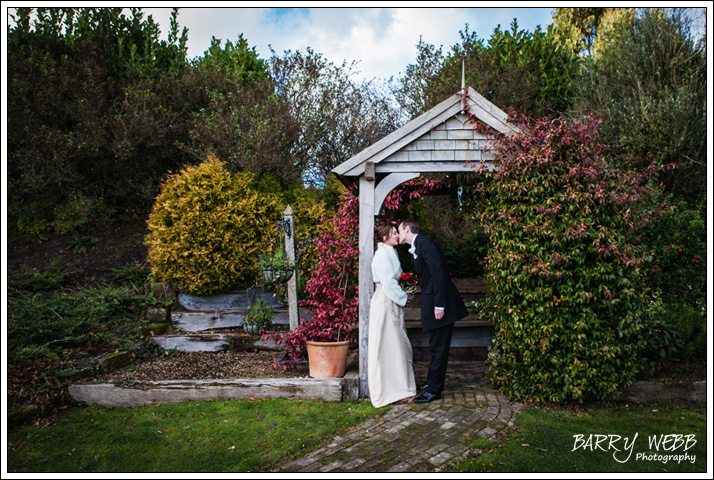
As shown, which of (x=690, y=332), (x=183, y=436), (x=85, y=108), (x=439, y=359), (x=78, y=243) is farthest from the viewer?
(x=85, y=108)

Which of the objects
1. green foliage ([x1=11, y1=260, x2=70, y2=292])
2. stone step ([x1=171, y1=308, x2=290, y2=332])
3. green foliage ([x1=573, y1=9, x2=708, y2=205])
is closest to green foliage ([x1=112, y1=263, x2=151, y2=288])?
green foliage ([x1=11, y1=260, x2=70, y2=292])

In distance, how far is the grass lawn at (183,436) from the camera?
13.6ft

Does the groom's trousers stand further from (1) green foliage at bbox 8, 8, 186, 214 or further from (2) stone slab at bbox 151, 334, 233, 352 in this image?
(1) green foliage at bbox 8, 8, 186, 214

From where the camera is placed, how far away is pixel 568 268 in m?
5.18

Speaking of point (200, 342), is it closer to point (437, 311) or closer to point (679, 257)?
point (437, 311)

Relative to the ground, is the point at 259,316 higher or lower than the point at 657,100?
lower

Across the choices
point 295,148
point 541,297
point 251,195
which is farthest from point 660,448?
point 295,148

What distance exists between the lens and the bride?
5.58m

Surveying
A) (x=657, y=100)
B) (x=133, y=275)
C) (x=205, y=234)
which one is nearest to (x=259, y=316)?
(x=205, y=234)

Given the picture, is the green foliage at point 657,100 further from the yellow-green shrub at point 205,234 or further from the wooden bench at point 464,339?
the yellow-green shrub at point 205,234

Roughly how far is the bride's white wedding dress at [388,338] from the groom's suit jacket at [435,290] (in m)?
0.30

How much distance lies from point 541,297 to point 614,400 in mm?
1609

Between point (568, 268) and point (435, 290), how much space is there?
58.3 inches

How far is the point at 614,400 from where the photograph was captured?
17.7 feet
